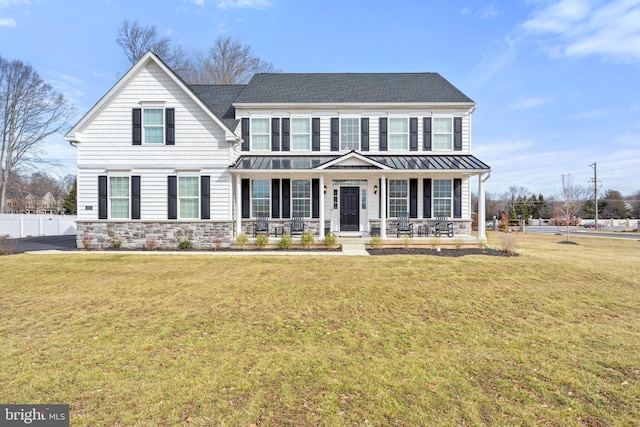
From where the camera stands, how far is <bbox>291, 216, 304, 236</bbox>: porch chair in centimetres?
1528

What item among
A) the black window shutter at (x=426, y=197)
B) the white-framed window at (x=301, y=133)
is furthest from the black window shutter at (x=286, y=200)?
the black window shutter at (x=426, y=197)

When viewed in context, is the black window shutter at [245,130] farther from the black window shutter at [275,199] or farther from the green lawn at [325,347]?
the green lawn at [325,347]

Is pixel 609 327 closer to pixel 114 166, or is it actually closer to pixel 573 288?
pixel 573 288

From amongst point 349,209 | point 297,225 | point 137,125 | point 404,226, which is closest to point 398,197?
point 404,226

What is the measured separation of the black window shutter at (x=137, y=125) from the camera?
14.1 m

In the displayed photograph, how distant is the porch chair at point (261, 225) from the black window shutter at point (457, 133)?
10429 millimetres

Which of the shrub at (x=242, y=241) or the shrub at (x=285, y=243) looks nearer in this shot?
the shrub at (x=285, y=243)

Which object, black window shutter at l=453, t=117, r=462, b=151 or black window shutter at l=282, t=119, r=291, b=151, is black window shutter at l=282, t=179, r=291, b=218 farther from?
black window shutter at l=453, t=117, r=462, b=151

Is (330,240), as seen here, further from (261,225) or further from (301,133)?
(301,133)

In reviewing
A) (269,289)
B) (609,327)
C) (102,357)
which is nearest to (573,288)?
(609,327)

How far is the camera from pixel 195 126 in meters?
14.2

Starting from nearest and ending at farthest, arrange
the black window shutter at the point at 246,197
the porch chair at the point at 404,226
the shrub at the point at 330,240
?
1. the shrub at the point at 330,240
2. the porch chair at the point at 404,226
3. the black window shutter at the point at 246,197

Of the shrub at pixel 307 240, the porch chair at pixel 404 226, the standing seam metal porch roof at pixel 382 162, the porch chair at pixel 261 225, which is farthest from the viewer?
the porch chair at pixel 261 225

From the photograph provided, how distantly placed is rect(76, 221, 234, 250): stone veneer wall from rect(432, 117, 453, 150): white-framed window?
11.4 meters
